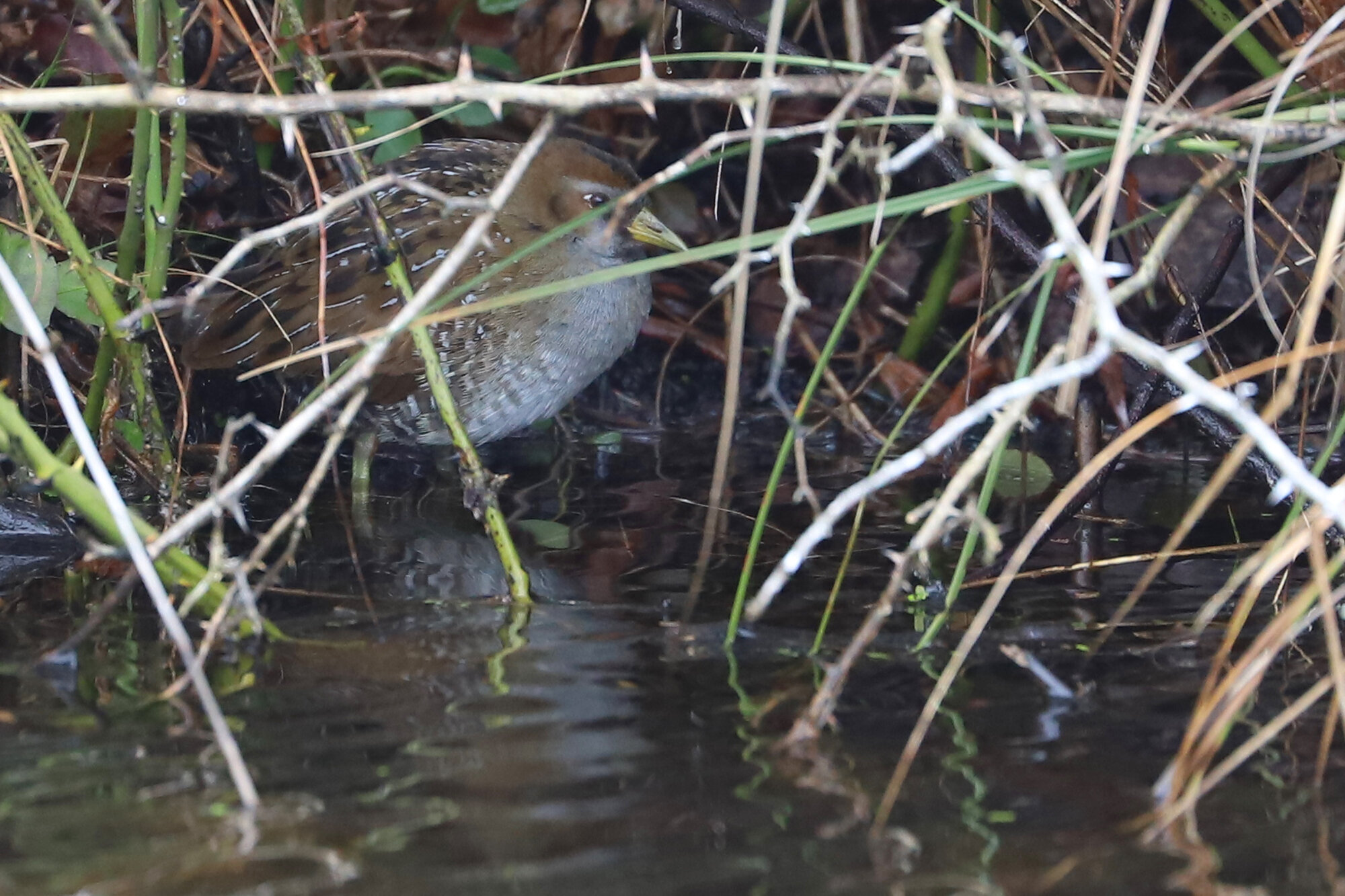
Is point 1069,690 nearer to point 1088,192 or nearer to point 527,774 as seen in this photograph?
point 527,774

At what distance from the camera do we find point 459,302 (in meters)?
3.20

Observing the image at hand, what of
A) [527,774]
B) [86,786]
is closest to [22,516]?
[86,786]

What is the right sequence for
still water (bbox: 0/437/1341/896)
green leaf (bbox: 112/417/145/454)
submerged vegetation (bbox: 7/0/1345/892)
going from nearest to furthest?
still water (bbox: 0/437/1341/896), submerged vegetation (bbox: 7/0/1345/892), green leaf (bbox: 112/417/145/454)

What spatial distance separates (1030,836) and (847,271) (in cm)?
266

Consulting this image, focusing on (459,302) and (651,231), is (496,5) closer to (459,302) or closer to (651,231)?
(651,231)

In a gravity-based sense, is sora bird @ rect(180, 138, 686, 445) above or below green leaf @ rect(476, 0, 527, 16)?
below

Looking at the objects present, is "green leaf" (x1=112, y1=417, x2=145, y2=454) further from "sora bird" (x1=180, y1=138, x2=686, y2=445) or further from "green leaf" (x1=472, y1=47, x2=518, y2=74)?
"green leaf" (x1=472, y1=47, x2=518, y2=74)

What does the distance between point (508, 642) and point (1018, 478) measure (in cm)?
129

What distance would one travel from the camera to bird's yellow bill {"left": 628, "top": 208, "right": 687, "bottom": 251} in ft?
11.4

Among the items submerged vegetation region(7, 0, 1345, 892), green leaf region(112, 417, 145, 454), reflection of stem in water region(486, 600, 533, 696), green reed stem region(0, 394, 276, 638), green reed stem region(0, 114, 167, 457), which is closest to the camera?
submerged vegetation region(7, 0, 1345, 892)

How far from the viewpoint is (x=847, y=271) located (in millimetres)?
4043

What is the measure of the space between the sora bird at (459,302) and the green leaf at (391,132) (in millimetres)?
48

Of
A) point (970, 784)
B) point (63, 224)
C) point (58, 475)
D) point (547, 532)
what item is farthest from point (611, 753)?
point (63, 224)

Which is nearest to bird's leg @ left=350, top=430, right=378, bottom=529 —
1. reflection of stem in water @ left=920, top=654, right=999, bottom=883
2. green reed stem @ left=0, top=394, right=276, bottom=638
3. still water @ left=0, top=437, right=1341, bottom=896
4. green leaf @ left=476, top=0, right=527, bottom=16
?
still water @ left=0, top=437, right=1341, bottom=896
